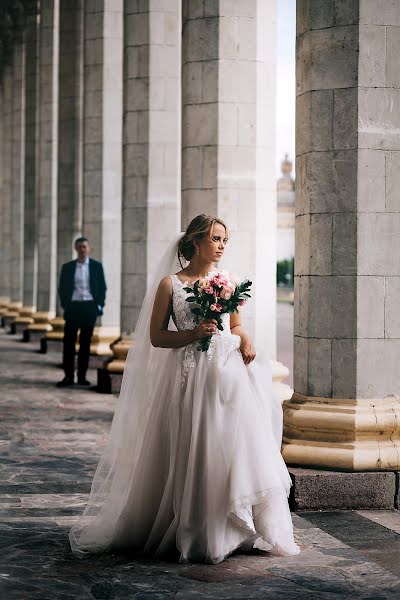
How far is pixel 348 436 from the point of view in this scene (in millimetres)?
8969

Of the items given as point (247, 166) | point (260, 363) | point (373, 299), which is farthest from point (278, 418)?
point (247, 166)

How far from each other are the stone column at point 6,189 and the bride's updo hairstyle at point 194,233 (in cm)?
2994

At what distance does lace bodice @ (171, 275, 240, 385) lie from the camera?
7.54m

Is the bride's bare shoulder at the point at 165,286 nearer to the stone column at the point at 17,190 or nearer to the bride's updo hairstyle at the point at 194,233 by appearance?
the bride's updo hairstyle at the point at 194,233

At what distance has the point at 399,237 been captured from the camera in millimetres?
9117

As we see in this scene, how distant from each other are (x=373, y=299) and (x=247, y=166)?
4039 mm

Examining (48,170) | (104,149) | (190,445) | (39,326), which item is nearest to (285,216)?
(39,326)

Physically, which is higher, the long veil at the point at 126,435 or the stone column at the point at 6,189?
the stone column at the point at 6,189

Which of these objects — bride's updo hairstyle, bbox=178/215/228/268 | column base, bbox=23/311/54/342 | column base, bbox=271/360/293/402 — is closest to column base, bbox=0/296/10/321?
column base, bbox=23/311/54/342

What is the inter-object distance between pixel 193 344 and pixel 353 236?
1.99 meters

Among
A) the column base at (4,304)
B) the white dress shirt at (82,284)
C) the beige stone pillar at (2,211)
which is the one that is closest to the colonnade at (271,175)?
the white dress shirt at (82,284)

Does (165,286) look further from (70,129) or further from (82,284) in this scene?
(70,129)

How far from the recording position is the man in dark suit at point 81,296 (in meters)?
17.7

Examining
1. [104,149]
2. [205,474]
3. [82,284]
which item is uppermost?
[104,149]
